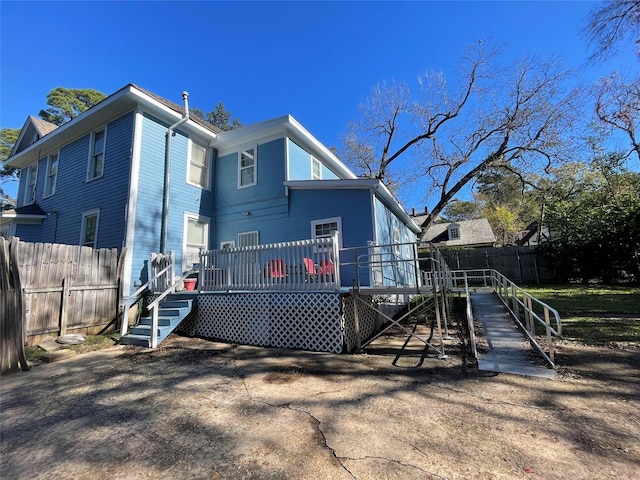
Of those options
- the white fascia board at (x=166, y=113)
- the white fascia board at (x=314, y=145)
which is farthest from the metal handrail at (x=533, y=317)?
the white fascia board at (x=166, y=113)

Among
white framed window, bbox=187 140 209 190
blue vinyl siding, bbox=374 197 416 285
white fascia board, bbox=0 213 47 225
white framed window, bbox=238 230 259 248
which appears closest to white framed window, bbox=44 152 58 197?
white fascia board, bbox=0 213 47 225

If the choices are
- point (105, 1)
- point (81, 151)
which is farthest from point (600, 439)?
point (81, 151)

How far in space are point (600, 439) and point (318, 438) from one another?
265 centimetres

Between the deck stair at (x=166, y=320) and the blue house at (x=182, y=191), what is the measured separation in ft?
5.57

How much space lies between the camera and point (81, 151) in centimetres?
1112

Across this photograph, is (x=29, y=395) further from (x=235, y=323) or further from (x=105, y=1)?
(x=105, y=1)

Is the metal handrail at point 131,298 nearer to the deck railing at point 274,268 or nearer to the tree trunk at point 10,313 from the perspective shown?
the deck railing at point 274,268

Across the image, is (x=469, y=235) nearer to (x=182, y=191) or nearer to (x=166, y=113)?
(x=182, y=191)

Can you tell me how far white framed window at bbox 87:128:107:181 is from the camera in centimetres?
1042

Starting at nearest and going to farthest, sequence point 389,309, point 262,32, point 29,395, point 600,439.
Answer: point 600,439 < point 29,395 < point 389,309 < point 262,32

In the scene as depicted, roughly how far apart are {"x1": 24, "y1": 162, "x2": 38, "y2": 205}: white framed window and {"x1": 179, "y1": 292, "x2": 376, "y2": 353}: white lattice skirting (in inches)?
456

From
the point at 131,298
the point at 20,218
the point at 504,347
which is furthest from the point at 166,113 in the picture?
the point at 504,347

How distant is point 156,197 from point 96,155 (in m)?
3.26

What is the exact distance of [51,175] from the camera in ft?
40.4
